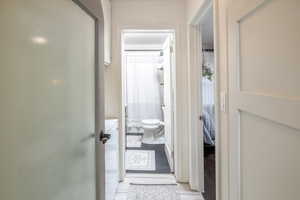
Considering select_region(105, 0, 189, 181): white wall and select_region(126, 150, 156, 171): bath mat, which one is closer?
select_region(105, 0, 189, 181): white wall

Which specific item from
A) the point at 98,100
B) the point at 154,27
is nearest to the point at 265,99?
the point at 98,100

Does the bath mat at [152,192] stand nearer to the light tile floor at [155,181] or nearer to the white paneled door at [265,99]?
the light tile floor at [155,181]

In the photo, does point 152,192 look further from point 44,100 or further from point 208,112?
point 208,112

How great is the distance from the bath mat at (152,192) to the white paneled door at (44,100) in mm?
1343

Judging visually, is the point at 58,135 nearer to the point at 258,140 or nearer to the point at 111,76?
the point at 258,140

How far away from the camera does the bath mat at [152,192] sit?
8.36ft

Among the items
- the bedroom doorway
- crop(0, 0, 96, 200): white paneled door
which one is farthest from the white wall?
crop(0, 0, 96, 200): white paneled door

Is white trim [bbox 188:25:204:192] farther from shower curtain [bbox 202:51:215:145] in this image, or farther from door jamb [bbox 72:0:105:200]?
shower curtain [bbox 202:51:215:145]

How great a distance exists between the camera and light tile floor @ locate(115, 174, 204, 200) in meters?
2.60

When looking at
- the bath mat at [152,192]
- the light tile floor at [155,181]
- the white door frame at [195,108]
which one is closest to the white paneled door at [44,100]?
the bath mat at [152,192]

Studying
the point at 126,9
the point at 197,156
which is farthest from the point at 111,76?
the point at 197,156

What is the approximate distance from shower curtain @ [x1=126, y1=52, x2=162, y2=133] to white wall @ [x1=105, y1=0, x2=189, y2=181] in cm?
279

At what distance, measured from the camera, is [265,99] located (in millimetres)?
918

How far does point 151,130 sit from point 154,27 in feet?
8.75
